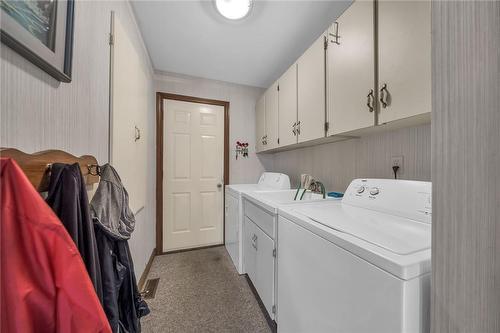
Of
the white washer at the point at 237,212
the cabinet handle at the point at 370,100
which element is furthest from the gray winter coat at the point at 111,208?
the cabinet handle at the point at 370,100

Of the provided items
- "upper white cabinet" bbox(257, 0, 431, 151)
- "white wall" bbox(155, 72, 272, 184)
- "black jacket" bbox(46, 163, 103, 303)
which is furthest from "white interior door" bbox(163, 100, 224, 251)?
"black jacket" bbox(46, 163, 103, 303)

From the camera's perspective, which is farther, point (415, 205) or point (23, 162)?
point (415, 205)

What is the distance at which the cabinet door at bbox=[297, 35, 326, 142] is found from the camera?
138cm

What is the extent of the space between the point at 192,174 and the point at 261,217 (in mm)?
1521

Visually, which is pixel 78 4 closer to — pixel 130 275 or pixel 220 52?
pixel 130 275

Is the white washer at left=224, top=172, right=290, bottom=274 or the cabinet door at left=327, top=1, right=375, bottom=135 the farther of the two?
the white washer at left=224, top=172, right=290, bottom=274

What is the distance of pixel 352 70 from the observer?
1.12 metres

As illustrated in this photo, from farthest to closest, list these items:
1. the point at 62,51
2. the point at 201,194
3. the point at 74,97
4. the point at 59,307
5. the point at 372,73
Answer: the point at 201,194 < the point at 372,73 < the point at 74,97 < the point at 62,51 < the point at 59,307

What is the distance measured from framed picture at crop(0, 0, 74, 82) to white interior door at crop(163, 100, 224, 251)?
1.87 m

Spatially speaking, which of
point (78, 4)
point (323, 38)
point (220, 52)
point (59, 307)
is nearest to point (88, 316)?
→ point (59, 307)

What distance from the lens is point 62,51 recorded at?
0.68 m

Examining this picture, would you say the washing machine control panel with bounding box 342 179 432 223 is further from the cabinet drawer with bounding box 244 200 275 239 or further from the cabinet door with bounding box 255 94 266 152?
the cabinet door with bounding box 255 94 266 152

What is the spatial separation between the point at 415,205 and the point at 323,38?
1.23 metres

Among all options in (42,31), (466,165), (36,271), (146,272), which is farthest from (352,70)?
(146,272)
